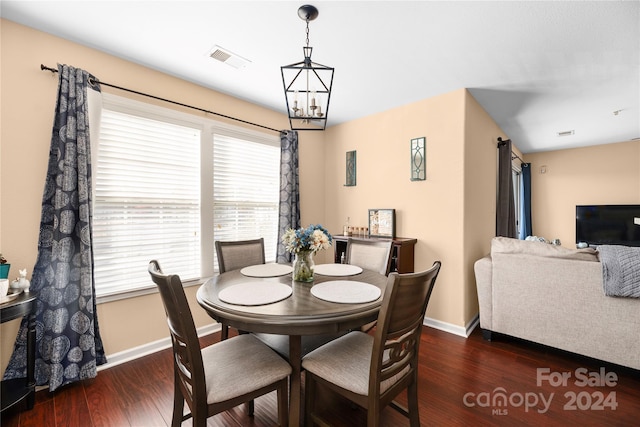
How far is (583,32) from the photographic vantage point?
189 centimetres

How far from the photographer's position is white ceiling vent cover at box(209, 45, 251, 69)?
7.13 feet

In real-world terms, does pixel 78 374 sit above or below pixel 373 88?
below

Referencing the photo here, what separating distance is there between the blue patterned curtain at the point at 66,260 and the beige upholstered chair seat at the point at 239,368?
47.1 inches

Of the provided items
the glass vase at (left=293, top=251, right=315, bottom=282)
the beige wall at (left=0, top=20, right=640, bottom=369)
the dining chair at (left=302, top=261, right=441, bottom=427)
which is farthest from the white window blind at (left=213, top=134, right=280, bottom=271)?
the dining chair at (left=302, top=261, right=441, bottom=427)

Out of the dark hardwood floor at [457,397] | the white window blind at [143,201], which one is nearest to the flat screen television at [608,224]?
the dark hardwood floor at [457,397]

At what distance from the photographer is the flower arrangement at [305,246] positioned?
1734 millimetres

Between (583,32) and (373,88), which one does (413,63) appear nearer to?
(373,88)

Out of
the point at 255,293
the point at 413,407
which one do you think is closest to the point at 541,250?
the point at 413,407

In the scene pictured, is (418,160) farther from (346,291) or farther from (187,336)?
(187,336)

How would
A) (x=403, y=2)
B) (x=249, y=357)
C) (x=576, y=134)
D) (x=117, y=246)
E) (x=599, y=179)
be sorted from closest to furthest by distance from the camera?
(x=249, y=357) → (x=403, y=2) → (x=117, y=246) → (x=576, y=134) → (x=599, y=179)

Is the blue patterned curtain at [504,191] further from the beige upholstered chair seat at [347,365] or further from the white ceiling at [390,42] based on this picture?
the beige upholstered chair seat at [347,365]

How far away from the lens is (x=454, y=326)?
2.82m

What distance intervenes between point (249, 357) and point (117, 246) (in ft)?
5.41

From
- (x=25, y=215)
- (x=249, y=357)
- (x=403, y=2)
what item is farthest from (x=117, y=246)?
(x=403, y=2)
